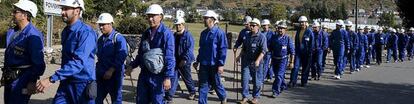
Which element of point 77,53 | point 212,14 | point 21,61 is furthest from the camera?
point 212,14

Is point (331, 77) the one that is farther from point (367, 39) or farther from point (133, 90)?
point (133, 90)

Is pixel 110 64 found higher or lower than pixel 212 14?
lower

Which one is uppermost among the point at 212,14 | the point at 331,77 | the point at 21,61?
the point at 212,14

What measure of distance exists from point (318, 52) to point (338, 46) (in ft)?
7.93

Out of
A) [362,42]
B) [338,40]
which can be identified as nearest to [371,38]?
[362,42]

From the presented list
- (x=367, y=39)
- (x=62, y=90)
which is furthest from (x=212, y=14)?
(x=367, y=39)

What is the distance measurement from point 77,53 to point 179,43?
14.5ft

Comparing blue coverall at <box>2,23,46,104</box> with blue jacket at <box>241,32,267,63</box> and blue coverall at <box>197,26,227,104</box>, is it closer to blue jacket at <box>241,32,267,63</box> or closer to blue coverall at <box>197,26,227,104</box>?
blue coverall at <box>197,26,227,104</box>

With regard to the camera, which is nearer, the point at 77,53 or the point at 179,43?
the point at 77,53

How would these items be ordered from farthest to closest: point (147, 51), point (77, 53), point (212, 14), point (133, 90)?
point (133, 90), point (212, 14), point (147, 51), point (77, 53)

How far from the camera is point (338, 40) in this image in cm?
1580

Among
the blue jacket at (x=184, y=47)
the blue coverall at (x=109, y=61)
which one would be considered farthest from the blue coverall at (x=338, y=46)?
the blue coverall at (x=109, y=61)

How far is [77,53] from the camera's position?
18.3ft

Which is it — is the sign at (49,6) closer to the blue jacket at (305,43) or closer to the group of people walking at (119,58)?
the group of people walking at (119,58)
